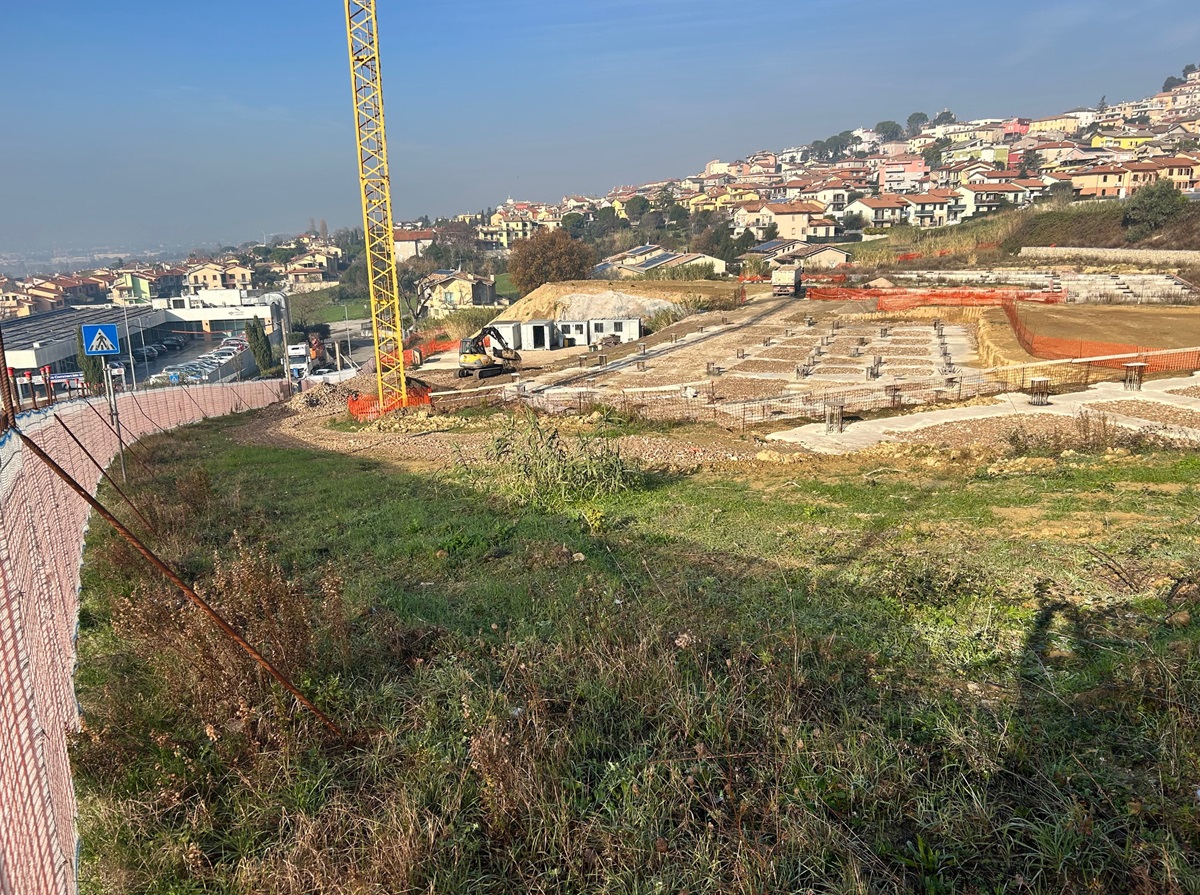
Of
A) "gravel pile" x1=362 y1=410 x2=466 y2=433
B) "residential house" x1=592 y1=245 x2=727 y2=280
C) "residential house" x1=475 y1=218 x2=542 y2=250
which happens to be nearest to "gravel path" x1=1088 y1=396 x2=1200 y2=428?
"gravel pile" x1=362 y1=410 x2=466 y2=433

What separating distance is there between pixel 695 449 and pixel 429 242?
12128cm

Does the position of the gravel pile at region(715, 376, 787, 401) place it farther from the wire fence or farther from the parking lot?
the parking lot

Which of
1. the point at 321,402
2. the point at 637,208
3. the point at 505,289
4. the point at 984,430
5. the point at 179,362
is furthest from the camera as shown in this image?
the point at 637,208

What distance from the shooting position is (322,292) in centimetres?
11575

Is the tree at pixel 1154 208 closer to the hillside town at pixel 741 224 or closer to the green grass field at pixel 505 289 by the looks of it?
the hillside town at pixel 741 224

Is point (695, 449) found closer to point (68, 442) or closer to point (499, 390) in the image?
point (68, 442)

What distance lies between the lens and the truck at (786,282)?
4597cm

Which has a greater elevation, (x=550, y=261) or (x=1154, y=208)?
(x=1154, y=208)

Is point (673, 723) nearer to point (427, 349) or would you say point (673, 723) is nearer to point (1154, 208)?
point (427, 349)

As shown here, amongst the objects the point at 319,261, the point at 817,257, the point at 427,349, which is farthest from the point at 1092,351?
the point at 319,261

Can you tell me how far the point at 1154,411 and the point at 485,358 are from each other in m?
22.9

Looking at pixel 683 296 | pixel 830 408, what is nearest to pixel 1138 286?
pixel 683 296

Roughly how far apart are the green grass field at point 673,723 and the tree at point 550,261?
55.1 meters

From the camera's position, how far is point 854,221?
93125 mm
